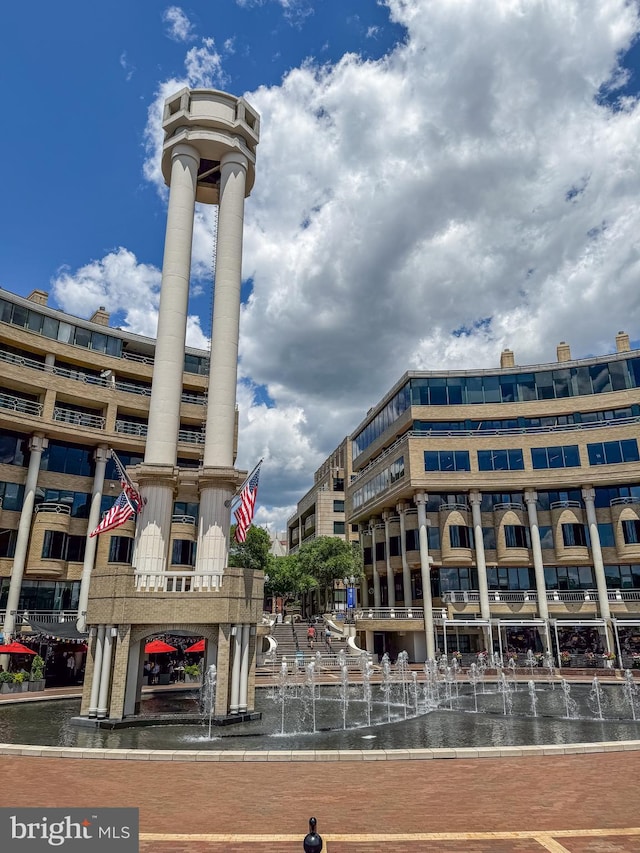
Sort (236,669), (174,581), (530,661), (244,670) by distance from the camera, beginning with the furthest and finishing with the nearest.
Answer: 1. (530,661)
2. (174,581)
3. (244,670)
4. (236,669)

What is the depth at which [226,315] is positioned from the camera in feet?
93.1

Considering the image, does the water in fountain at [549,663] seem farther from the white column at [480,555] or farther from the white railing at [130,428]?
the white railing at [130,428]

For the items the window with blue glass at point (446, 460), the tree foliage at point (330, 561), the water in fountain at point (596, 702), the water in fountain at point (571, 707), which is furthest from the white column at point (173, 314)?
the tree foliage at point (330, 561)

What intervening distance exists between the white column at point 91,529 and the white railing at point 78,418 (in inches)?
70.3

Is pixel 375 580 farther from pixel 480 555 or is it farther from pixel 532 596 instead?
pixel 532 596

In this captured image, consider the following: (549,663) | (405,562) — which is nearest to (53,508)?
(405,562)

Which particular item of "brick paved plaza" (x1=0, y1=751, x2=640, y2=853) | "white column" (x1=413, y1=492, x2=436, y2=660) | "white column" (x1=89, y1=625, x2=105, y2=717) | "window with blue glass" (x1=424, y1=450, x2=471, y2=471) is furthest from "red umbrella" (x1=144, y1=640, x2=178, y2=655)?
"window with blue glass" (x1=424, y1=450, x2=471, y2=471)

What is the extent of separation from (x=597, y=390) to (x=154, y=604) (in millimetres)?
42622

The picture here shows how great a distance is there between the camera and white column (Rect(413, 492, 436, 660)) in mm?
46125

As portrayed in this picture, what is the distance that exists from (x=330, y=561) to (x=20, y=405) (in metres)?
35.8

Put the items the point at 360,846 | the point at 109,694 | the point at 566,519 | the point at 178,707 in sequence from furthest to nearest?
the point at 566,519 → the point at 178,707 → the point at 109,694 → the point at 360,846

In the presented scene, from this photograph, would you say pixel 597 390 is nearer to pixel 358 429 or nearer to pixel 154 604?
pixel 358 429

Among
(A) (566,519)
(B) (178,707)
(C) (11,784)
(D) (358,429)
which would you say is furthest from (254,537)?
(C) (11,784)

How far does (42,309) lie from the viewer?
4397 centimetres
